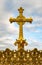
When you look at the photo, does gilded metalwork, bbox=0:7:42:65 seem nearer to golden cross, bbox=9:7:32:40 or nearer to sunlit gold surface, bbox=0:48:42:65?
sunlit gold surface, bbox=0:48:42:65

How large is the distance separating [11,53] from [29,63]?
1126mm

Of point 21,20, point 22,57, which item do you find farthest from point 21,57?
point 21,20

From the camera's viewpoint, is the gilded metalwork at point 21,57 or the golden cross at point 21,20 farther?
the golden cross at point 21,20

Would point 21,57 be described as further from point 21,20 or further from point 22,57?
point 21,20

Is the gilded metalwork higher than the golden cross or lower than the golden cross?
lower

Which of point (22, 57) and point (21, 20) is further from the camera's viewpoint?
point (21, 20)

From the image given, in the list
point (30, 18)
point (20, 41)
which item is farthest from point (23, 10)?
point (20, 41)

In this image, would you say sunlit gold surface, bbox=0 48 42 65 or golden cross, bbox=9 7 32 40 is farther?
golden cross, bbox=9 7 32 40

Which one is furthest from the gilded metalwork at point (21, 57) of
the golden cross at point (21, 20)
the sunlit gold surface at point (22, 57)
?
the golden cross at point (21, 20)

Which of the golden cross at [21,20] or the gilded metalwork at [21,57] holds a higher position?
the golden cross at [21,20]

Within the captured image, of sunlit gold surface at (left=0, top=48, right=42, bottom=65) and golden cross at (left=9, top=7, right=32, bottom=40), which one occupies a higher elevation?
golden cross at (left=9, top=7, right=32, bottom=40)

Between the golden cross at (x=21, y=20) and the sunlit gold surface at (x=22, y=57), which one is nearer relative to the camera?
the sunlit gold surface at (x=22, y=57)

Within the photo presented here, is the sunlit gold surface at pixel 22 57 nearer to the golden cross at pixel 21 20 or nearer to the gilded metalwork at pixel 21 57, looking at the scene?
the gilded metalwork at pixel 21 57

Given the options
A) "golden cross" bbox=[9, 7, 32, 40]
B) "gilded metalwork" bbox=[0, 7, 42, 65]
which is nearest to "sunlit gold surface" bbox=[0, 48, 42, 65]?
"gilded metalwork" bbox=[0, 7, 42, 65]
